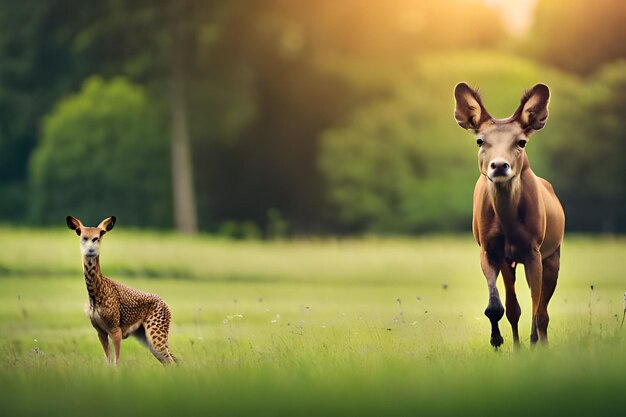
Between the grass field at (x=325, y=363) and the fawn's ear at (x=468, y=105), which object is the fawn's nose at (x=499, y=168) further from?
the grass field at (x=325, y=363)

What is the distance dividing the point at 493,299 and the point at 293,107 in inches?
1029

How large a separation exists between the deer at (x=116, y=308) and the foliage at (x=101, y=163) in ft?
75.0

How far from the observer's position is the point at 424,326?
9.46 m

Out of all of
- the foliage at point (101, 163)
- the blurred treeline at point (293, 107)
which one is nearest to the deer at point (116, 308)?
the blurred treeline at point (293, 107)

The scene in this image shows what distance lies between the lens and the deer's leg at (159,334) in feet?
28.3

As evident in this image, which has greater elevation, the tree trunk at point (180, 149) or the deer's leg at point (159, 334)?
the tree trunk at point (180, 149)

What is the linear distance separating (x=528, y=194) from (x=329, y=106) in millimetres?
25310

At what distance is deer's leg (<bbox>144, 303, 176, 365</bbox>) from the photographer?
8.62 meters

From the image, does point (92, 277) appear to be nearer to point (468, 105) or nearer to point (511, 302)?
point (468, 105)

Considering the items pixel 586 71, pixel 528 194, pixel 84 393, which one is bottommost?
pixel 84 393

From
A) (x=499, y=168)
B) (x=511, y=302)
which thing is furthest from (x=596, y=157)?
(x=499, y=168)

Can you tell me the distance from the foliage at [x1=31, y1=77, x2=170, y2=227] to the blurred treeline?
48 millimetres

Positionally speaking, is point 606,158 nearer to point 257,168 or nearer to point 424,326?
point 257,168

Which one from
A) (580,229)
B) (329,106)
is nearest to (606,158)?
(580,229)
